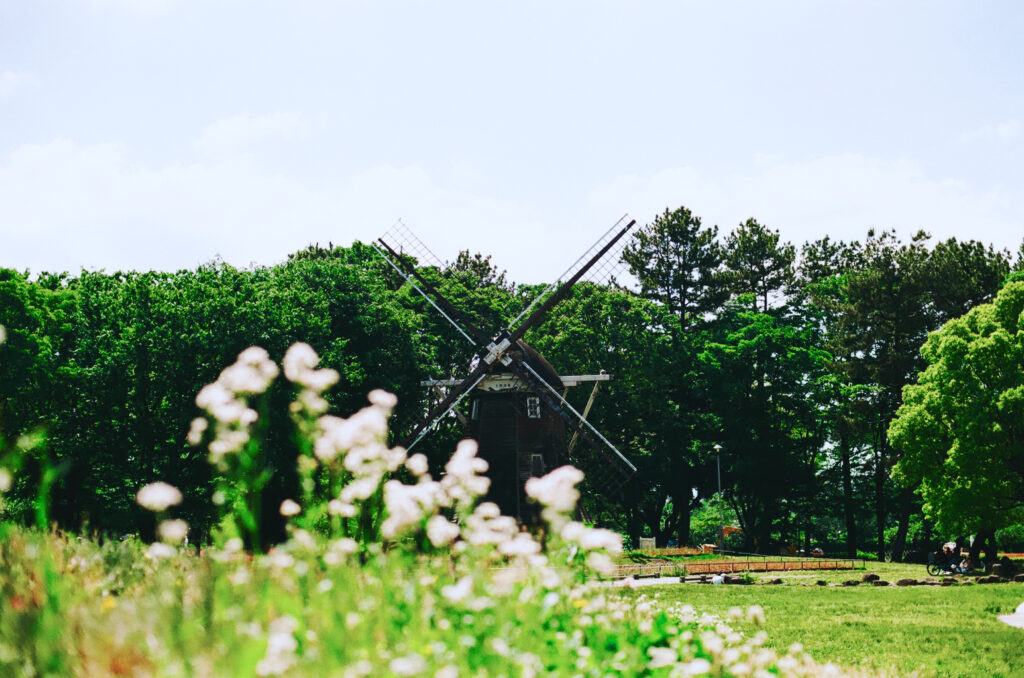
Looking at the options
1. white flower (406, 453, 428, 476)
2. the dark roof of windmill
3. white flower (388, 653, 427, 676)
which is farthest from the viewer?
the dark roof of windmill

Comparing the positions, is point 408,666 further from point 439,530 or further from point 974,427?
point 974,427

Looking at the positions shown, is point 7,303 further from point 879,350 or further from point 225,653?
point 879,350

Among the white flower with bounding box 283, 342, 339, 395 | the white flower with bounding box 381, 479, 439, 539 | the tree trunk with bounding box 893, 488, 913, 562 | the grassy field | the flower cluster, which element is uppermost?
the white flower with bounding box 283, 342, 339, 395

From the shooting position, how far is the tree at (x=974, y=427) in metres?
26.0

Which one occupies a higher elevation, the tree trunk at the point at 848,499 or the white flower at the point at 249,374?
the white flower at the point at 249,374

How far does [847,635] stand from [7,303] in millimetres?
31172

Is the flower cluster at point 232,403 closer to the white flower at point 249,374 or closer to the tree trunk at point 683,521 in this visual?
the white flower at point 249,374

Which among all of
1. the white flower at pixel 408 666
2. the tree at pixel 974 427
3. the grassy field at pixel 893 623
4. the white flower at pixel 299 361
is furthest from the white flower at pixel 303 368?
the tree at pixel 974 427

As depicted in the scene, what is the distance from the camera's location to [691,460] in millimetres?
46406

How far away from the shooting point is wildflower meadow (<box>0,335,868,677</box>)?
3922 mm

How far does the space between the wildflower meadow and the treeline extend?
2058 cm

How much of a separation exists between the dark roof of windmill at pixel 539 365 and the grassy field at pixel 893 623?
40.7 ft

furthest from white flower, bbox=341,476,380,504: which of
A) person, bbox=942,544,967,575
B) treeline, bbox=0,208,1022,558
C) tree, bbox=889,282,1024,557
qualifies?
person, bbox=942,544,967,575

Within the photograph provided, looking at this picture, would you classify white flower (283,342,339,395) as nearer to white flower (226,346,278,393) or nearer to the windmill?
white flower (226,346,278,393)
